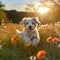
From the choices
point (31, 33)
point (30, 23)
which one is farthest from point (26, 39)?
point (30, 23)

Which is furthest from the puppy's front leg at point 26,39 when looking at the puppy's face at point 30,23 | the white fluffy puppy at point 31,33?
the puppy's face at point 30,23

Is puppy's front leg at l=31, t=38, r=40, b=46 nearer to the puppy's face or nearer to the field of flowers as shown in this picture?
the field of flowers

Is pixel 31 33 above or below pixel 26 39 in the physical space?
above

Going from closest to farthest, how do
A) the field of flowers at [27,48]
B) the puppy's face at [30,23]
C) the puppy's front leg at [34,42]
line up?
1. the field of flowers at [27,48]
2. the puppy's face at [30,23]
3. the puppy's front leg at [34,42]

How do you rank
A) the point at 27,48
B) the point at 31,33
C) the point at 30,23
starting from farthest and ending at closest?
the point at 31,33, the point at 30,23, the point at 27,48

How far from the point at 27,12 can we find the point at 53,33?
1444cm

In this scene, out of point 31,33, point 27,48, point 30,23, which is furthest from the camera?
point 31,33

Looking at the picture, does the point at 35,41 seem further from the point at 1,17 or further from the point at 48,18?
the point at 48,18

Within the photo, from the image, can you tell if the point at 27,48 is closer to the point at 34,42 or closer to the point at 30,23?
the point at 34,42

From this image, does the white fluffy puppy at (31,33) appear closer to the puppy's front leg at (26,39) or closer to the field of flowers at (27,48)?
the puppy's front leg at (26,39)

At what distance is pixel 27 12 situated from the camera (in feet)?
→ 74.5

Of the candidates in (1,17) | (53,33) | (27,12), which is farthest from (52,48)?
(27,12)

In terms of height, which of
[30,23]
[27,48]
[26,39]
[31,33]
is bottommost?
[27,48]

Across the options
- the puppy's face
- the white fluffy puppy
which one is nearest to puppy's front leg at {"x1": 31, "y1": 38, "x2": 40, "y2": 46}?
the white fluffy puppy
